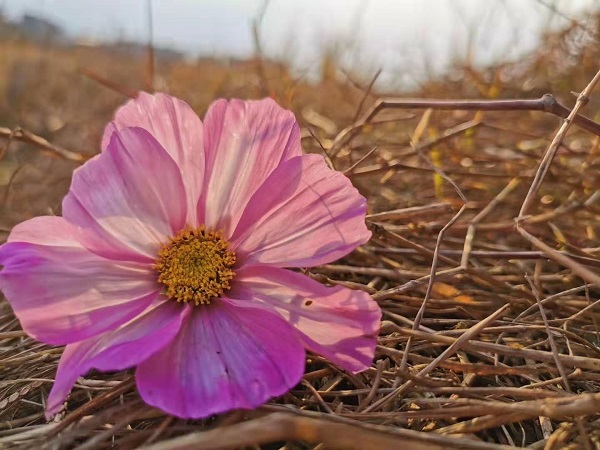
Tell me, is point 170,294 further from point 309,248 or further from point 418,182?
point 418,182

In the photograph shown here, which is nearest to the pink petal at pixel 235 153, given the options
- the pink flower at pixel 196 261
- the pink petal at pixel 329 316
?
the pink flower at pixel 196 261

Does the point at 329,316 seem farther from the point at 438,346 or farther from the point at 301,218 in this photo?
the point at 438,346

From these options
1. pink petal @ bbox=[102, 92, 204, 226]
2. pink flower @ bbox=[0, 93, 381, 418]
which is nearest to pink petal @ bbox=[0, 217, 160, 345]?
pink flower @ bbox=[0, 93, 381, 418]

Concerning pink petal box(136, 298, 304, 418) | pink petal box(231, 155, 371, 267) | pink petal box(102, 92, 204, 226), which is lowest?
pink petal box(136, 298, 304, 418)

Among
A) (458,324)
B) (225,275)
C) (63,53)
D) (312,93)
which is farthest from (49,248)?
(63,53)

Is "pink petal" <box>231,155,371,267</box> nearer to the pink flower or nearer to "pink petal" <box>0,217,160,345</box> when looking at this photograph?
the pink flower

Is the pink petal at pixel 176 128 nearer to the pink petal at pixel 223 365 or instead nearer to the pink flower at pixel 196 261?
the pink flower at pixel 196 261

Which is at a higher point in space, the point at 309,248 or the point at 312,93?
the point at 309,248
